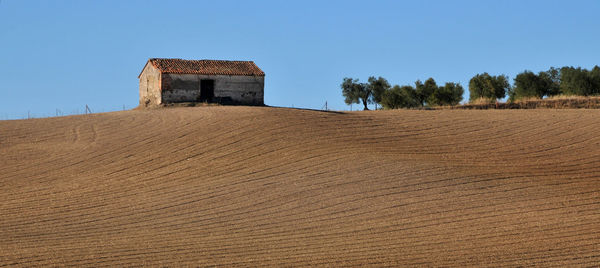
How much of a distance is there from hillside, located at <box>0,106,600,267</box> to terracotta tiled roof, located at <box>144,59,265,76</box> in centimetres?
781

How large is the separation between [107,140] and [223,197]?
10174 mm

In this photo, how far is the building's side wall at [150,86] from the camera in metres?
41.9

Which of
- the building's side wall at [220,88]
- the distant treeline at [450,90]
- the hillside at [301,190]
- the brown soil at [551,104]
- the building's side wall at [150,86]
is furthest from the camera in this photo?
the distant treeline at [450,90]

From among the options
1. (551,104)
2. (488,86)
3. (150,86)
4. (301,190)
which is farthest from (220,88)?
(488,86)

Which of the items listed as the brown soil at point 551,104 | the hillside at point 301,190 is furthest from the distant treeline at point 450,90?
the hillside at point 301,190

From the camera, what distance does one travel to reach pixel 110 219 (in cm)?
2067

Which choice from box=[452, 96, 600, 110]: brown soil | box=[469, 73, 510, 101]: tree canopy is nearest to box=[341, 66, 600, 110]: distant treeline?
box=[469, 73, 510, 101]: tree canopy

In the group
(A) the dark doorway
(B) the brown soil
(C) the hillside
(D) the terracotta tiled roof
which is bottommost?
(C) the hillside

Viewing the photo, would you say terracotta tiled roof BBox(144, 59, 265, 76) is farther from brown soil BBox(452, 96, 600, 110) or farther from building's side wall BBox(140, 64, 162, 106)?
brown soil BBox(452, 96, 600, 110)

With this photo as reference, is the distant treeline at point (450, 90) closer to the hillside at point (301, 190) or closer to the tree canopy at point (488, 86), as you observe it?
the tree canopy at point (488, 86)

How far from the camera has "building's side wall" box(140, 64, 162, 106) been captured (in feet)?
138

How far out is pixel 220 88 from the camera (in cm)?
4262

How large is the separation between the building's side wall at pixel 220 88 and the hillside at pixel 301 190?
6897 mm

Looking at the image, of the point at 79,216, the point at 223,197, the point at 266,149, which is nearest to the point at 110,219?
the point at 79,216
